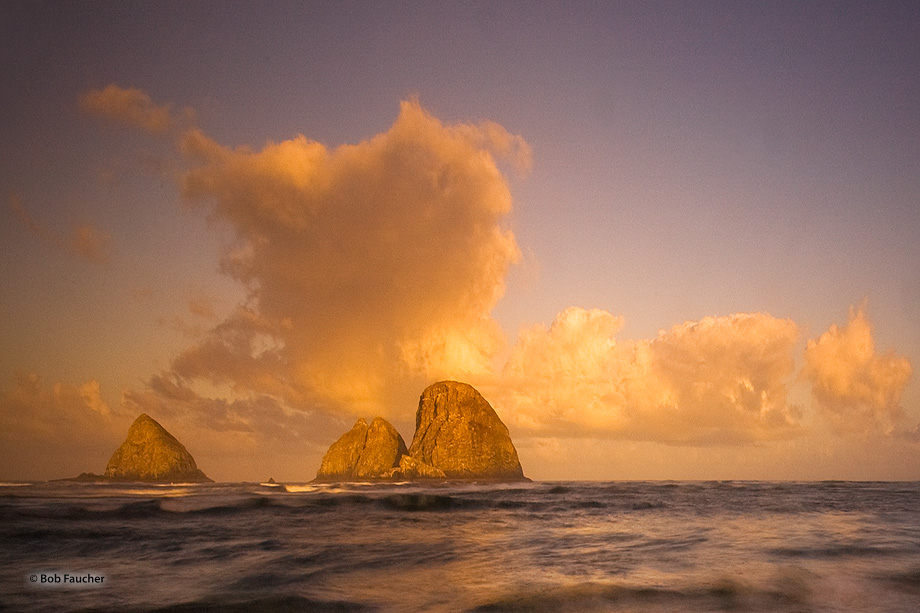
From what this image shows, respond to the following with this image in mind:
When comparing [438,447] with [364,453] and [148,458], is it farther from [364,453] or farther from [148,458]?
[148,458]

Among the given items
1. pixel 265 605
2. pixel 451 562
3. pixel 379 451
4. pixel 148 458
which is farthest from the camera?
pixel 379 451

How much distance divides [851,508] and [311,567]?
101 ft

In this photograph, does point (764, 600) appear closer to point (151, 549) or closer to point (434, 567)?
point (434, 567)

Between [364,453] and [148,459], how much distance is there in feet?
163

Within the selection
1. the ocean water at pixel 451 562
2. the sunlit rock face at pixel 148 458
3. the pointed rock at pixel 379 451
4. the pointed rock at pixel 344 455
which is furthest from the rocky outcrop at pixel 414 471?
the ocean water at pixel 451 562

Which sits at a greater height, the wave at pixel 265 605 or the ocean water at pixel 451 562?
the wave at pixel 265 605

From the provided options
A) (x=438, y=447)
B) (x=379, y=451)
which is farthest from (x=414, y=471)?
(x=379, y=451)

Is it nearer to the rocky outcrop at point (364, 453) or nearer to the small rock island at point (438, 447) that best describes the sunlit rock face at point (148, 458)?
the rocky outcrop at point (364, 453)

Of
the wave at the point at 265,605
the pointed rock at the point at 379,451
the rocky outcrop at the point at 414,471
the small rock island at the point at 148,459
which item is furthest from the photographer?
the pointed rock at the point at 379,451

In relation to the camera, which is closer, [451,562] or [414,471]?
[451,562]

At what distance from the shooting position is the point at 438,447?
127 meters

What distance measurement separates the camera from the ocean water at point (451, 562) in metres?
8.33

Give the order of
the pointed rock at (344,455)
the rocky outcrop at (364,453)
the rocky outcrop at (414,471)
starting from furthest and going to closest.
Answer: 1. the pointed rock at (344,455)
2. the rocky outcrop at (364,453)
3. the rocky outcrop at (414,471)

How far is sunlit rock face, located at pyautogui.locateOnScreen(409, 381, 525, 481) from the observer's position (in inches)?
4963
